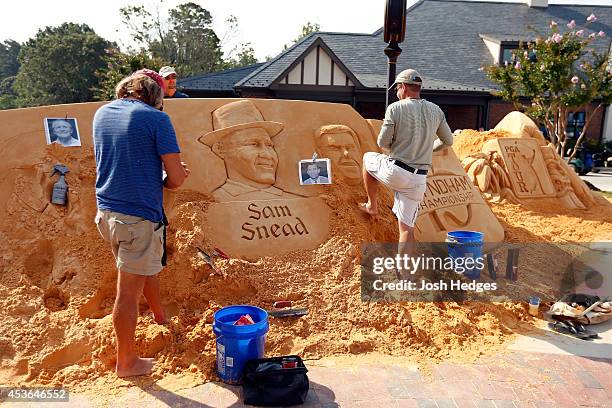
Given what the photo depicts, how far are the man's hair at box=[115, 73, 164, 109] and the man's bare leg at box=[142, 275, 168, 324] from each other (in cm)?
118

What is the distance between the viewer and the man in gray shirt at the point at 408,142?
3627 millimetres

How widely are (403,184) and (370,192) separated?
0.57 m

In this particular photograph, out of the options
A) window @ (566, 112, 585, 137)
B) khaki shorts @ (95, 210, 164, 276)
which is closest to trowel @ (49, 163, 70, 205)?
khaki shorts @ (95, 210, 164, 276)

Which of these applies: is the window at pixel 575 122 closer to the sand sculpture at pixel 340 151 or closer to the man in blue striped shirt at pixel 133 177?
the sand sculpture at pixel 340 151

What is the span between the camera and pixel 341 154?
4812 mm

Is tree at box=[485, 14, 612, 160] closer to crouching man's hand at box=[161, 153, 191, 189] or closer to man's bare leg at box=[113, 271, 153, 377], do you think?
crouching man's hand at box=[161, 153, 191, 189]

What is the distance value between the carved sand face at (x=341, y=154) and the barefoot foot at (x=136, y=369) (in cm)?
274

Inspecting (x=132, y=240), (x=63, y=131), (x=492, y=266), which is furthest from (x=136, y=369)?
(x=492, y=266)

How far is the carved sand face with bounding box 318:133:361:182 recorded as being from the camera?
4758 mm

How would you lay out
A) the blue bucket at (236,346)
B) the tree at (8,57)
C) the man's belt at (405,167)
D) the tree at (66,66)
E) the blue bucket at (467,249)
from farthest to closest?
the tree at (8,57) → the tree at (66,66) → the blue bucket at (467,249) → the man's belt at (405,167) → the blue bucket at (236,346)

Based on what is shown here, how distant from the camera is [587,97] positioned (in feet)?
42.7

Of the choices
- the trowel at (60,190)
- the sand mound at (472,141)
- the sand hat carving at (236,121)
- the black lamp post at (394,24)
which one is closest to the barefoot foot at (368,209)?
→ the sand hat carving at (236,121)

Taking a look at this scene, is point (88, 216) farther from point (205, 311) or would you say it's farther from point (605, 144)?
point (605, 144)

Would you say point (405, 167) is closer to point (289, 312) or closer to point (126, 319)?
point (289, 312)
